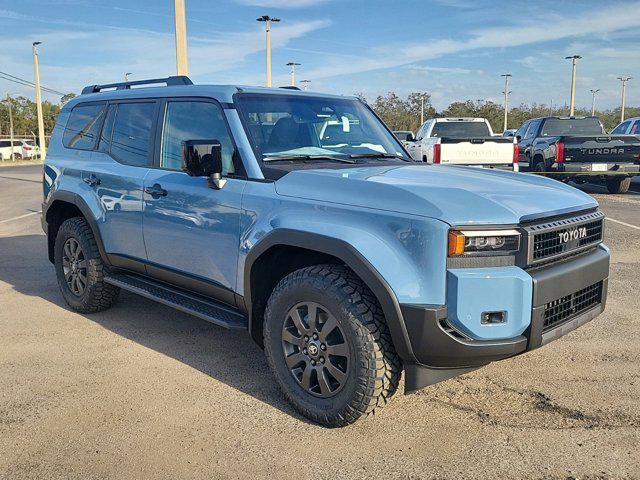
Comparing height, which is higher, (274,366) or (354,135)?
(354,135)

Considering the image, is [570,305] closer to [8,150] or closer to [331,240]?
[331,240]

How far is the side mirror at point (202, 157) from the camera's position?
11.9 feet

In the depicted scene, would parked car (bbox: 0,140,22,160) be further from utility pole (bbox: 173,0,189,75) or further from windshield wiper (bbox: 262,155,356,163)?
windshield wiper (bbox: 262,155,356,163)

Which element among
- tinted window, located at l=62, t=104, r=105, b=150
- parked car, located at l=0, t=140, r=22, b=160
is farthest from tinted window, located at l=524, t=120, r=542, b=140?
parked car, located at l=0, t=140, r=22, b=160

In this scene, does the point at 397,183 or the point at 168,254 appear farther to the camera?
the point at 168,254

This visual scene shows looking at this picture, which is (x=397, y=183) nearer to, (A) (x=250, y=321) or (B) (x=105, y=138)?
(A) (x=250, y=321)

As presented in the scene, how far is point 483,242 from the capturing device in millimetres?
2930

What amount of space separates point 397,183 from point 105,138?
2.98 m

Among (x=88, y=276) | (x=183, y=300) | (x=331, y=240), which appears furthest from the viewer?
(x=88, y=276)

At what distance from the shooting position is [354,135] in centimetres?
454

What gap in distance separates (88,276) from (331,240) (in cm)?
291

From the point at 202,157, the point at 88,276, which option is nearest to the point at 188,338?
the point at 88,276

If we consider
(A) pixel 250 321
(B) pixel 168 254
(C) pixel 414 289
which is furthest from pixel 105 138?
(C) pixel 414 289

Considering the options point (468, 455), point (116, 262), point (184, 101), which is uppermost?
point (184, 101)
